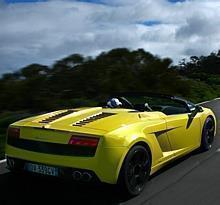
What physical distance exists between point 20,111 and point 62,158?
31.3 ft

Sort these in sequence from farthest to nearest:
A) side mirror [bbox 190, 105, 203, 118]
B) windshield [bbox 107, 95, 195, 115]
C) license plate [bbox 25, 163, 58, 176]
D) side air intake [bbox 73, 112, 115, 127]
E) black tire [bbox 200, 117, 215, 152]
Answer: black tire [bbox 200, 117, 215, 152] → side mirror [bbox 190, 105, 203, 118] → windshield [bbox 107, 95, 195, 115] → side air intake [bbox 73, 112, 115, 127] → license plate [bbox 25, 163, 58, 176]

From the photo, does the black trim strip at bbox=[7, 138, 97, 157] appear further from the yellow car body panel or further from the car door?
the car door

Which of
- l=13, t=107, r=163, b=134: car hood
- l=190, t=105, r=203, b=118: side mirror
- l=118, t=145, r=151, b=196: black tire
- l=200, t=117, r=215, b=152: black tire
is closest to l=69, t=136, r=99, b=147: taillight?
l=13, t=107, r=163, b=134: car hood

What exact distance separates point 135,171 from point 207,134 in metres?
2.64

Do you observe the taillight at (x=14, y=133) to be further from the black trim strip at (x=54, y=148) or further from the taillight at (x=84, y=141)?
the taillight at (x=84, y=141)

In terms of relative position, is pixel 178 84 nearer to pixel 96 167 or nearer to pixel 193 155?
pixel 193 155

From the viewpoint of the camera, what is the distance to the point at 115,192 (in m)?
5.16

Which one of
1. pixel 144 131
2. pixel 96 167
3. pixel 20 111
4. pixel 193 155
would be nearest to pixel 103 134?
pixel 96 167

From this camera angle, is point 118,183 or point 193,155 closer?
point 118,183

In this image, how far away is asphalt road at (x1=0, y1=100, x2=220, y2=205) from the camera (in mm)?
4938

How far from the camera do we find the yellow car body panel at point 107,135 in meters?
4.73

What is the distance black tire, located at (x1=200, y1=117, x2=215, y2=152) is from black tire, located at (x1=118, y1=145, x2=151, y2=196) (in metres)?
2.17

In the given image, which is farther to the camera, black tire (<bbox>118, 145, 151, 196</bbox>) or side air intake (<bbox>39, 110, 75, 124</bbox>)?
side air intake (<bbox>39, 110, 75, 124</bbox>)

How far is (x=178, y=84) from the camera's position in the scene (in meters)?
22.0
